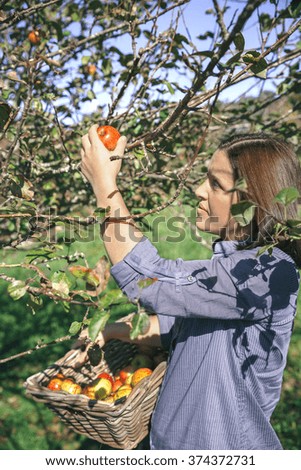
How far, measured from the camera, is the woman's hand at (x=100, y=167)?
1.25 metres

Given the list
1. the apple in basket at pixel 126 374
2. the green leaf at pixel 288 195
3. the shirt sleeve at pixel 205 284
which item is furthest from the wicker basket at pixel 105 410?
the green leaf at pixel 288 195

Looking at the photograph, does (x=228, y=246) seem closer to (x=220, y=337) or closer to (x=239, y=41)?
(x=220, y=337)

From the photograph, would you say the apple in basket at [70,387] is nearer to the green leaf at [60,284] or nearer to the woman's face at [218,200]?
the green leaf at [60,284]

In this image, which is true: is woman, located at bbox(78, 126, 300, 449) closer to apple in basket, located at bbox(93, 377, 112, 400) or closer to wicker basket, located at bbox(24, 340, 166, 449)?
wicker basket, located at bbox(24, 340, 166, 449)

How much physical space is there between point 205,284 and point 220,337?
28cm

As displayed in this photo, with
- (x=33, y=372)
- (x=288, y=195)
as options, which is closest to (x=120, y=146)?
(x=288, y=195)

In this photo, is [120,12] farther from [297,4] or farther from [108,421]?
[108,421]

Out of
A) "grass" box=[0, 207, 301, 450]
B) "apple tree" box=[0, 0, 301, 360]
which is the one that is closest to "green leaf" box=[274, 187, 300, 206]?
"apple tree" box=[0, 0, 301, 360]

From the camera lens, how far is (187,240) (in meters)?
6.61

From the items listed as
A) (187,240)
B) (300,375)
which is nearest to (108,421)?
(300,375)

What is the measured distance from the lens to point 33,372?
3.34m

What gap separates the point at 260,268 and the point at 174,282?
9.8 inches

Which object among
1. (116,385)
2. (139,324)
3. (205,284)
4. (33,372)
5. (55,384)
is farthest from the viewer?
(33,372)

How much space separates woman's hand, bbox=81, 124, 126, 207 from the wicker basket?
653 millimetres
